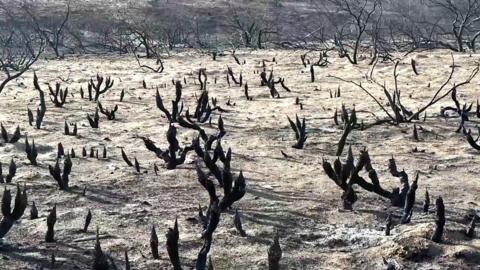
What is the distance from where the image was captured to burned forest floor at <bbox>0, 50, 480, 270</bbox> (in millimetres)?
2863

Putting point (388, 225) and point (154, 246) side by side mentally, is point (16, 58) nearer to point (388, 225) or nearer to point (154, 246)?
point (154, 246)

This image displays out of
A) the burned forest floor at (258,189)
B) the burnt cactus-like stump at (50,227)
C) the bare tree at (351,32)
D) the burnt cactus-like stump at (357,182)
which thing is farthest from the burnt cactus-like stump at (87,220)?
the bare tree at (351,32)

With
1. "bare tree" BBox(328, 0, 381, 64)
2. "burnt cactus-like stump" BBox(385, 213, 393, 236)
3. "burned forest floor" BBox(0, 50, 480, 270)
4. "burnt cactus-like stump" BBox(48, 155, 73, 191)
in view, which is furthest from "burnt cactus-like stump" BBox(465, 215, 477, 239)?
"bare tree" BBox(328, 0, 381, 64)

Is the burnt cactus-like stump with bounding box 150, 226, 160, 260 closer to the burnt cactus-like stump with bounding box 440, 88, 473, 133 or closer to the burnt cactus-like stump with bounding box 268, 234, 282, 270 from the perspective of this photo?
the burnt cactus-like stump with bounding box 268, 234, 282, 270

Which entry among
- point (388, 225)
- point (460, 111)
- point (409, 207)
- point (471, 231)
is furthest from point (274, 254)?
point (460, 111)

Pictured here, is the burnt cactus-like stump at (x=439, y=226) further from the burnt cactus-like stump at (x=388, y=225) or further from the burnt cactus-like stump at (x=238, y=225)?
the burnt cactus-like stump at (x=238, y=225)

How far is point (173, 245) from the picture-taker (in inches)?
99.8

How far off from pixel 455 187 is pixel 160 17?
73.2 feet

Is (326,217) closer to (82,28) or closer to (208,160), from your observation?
(208,160)

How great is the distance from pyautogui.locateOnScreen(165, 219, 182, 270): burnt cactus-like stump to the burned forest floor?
167 mm

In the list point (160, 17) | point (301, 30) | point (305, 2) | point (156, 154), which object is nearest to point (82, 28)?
point (160, 17)

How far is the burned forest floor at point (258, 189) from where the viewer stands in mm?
2863

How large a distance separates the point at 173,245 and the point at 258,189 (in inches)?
55.3

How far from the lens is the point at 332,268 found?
275 cm
